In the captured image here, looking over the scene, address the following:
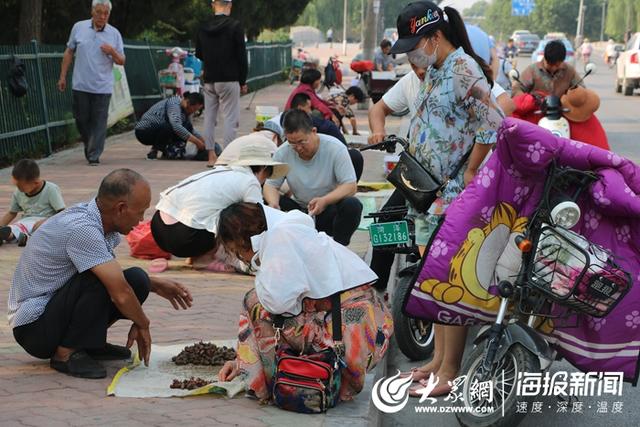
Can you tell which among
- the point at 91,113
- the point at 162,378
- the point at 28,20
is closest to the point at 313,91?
the point at 91,113

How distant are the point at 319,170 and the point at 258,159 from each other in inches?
17.7

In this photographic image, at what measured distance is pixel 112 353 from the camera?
233 inches

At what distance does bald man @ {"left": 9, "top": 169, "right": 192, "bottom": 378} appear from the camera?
5438 millimetres

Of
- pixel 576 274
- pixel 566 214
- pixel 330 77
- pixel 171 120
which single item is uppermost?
pixel 566 214

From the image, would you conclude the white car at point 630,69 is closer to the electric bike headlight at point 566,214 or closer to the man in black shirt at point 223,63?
the man in black shirt at point 223,63

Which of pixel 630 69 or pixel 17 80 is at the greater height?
pixel 17 80

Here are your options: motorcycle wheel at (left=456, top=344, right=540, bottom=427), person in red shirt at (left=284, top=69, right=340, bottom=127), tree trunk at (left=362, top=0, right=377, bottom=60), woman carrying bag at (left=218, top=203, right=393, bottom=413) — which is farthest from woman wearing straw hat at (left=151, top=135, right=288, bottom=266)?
tree trunk at (left=362, top=0, right=377, bottom=60)

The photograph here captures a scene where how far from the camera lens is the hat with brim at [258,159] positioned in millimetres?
8195

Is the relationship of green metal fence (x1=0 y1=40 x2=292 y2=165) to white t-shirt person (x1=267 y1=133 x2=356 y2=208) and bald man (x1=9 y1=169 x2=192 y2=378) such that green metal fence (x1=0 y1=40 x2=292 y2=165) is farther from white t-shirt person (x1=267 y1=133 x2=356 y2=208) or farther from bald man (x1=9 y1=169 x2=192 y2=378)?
bald man (x1=9 y1=169 x2=192 y2=378)

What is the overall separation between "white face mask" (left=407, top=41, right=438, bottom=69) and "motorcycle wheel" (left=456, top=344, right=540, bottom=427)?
5.49 ft

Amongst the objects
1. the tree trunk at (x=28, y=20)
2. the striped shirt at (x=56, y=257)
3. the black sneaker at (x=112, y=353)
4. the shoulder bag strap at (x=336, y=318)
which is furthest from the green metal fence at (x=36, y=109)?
the shoulder bag strap at (x=336, y=318)

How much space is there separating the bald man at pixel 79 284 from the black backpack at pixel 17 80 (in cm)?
871

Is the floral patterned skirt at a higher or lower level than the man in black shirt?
higher

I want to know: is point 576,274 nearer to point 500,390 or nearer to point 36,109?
point 500,390
